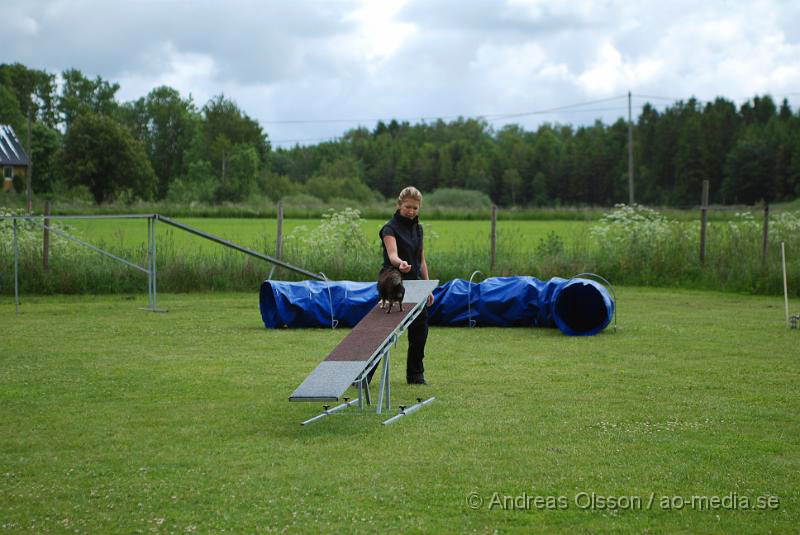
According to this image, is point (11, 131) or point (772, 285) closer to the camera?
point (772, 285)

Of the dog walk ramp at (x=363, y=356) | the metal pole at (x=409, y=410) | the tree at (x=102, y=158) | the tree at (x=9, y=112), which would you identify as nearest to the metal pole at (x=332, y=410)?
the dog walk ramp at (x=363, y=356)

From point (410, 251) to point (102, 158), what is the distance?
62.5m

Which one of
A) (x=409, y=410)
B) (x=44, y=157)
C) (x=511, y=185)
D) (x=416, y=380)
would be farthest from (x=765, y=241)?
(x=511, y=185)

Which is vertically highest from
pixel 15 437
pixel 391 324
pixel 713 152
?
pixel 713 152

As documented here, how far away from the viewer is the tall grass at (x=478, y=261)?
17844 millimetres

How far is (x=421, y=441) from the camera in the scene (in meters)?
6.22

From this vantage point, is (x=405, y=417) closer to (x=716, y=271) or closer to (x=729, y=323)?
(x=729, y=323)

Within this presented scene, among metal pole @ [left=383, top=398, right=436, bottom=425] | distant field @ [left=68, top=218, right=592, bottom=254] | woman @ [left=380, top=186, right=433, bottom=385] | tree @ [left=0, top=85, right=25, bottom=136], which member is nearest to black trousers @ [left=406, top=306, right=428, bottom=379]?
woman @ [left=380, top=186, right=433, bottom=385]

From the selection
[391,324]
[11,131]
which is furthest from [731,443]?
[11,131]

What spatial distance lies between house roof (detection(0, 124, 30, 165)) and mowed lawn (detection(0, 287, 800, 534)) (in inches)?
2434

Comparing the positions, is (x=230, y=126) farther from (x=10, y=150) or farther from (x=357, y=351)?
(x=357, y=351)

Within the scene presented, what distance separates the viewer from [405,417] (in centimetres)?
700

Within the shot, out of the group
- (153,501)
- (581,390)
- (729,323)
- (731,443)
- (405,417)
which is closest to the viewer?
(153,501)

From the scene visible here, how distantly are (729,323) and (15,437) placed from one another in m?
9.74
